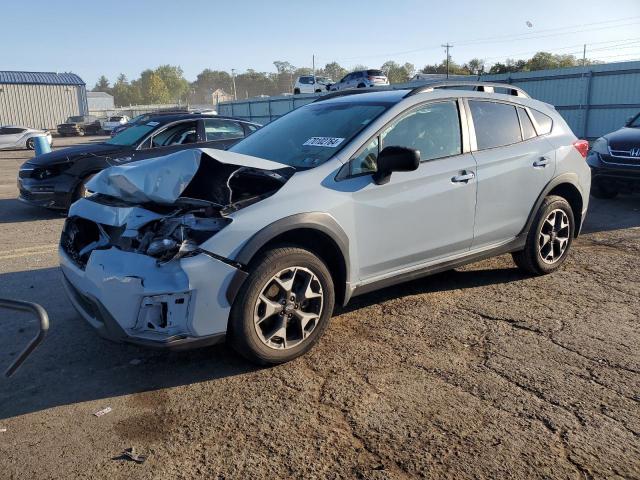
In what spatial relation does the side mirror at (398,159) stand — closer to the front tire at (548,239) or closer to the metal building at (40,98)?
the front tire at (548,239)

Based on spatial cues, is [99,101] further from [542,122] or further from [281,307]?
[281,307]

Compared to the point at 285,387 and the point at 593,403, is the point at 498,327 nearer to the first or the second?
the point at 593,403

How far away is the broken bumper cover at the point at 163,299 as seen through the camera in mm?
3121

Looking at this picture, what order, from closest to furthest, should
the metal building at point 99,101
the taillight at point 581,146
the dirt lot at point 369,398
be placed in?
the dirt lot at point 369,398 → the taillight at point 581,146 → the metal building at point 99,101

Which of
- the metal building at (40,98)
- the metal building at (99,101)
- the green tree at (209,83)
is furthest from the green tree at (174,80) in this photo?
the metal building at (40,98)

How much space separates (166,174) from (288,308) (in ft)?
3.92

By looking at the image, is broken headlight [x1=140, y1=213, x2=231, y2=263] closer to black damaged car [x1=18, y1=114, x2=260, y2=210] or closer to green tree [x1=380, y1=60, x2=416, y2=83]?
black damaged car [x1=18, y1=114, x2=260, y2=210]

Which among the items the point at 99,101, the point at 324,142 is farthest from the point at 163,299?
the point at 99,101

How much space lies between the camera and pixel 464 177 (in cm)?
443

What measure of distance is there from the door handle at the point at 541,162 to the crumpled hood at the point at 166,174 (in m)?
2.53

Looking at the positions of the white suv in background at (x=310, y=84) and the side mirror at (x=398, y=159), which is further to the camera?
the white suv in background at (x=310, y=84)

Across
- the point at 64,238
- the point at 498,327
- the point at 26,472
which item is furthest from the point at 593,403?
the point at 64,238

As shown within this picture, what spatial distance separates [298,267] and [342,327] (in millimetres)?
913

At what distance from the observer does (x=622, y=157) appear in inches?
344
